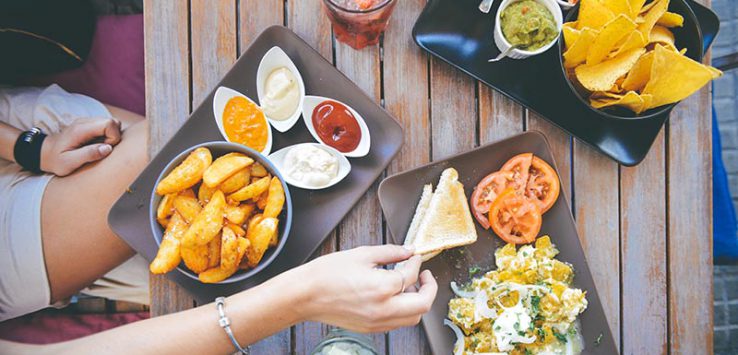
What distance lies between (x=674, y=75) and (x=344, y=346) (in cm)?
116

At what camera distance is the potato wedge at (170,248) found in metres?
→ 1.40

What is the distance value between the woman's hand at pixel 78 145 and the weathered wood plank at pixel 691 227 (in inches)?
70.5

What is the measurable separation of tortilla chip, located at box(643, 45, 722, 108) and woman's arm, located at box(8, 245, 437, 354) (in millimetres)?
802

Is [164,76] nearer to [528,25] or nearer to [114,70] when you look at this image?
[114,70]

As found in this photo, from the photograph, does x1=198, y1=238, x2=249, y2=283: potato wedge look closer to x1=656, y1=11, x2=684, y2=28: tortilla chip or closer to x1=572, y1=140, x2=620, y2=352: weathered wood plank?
x1=572, y1=140, x2=620, y2=352: weathered wood plank

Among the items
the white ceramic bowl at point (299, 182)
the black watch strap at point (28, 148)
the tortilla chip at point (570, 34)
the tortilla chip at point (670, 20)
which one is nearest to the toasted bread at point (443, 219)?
the white ceramic bowl at point (299, 182)

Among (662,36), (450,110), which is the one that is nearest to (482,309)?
(450,110)

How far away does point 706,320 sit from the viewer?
1.71m

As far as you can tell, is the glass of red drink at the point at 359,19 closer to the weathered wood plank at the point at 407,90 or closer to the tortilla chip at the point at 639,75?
the weathered wood plank at the point at 407,90

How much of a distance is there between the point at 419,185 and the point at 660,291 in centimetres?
83

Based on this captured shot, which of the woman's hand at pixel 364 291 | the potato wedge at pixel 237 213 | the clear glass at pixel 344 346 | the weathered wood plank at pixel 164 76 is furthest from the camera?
the weathered wood plank at pixel 164 76

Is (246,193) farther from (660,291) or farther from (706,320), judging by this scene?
(706,320)

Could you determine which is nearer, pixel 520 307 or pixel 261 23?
pixel 520 307

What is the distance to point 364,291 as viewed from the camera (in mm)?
1340
